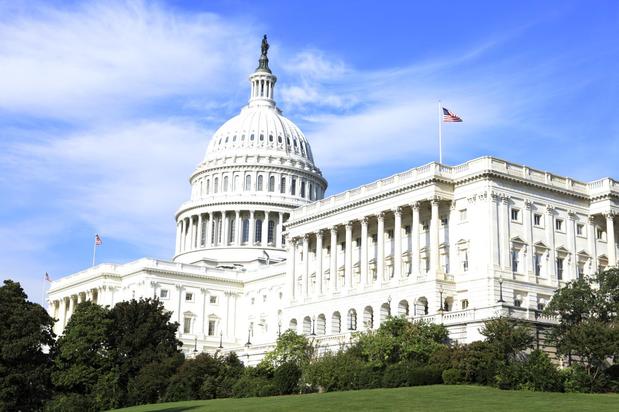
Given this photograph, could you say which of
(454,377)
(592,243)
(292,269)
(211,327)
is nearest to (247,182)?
(211,327)

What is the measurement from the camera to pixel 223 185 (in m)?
173

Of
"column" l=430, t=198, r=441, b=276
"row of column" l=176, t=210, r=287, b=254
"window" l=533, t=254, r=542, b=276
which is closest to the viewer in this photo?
"window" l=533, t=254, r=542, b=276

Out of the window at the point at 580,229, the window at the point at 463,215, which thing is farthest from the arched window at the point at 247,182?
the window at the point at 580,229

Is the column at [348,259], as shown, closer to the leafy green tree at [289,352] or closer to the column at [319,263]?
the column at [319,263]

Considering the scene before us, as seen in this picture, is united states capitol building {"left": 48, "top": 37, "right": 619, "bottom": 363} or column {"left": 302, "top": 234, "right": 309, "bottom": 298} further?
column {"left": 302, "top": 234, "right": 309, "bottom": 298}

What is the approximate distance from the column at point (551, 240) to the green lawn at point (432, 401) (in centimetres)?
3656

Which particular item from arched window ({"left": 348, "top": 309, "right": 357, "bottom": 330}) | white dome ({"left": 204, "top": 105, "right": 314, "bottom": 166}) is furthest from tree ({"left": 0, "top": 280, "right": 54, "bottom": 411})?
white dome ({"left": 204, "top": 105, "right": 314, "bottom": 166})

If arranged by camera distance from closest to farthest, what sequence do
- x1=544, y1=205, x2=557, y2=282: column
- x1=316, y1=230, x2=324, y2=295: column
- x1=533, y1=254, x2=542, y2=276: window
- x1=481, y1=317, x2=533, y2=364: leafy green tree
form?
1. x1=481, y1=317, x2=533, y2=364: leafy green tree
2. x1=533, y1=254, x2=542, y2=276: window
3. x1=544, y1=205, x2=557, y2=282: column
4. x1=316, y1=230, x2=324, y2=295: column

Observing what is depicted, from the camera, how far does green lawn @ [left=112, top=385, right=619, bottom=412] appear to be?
5353cm

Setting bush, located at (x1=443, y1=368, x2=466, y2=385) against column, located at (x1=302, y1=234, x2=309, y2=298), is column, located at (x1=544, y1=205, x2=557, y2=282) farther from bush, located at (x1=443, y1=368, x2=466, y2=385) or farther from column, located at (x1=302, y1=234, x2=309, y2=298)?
bush, located at (x1=443, y1=368, x2=466, y2=385)

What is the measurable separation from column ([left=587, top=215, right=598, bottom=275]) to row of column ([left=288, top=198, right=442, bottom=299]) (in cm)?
1617

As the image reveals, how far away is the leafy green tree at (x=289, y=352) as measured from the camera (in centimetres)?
8406

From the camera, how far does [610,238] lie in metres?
102

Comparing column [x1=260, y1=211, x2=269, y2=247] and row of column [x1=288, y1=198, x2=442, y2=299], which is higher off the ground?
column [x1=260, y1=211, x2=269, y2=247]
